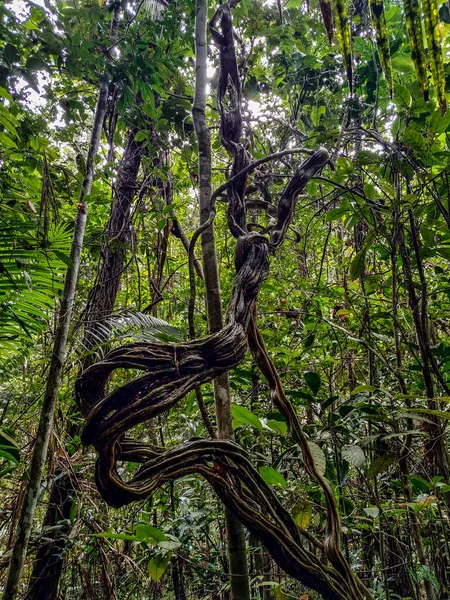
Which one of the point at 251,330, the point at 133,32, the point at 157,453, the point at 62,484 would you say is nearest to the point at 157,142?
the point at 133,32

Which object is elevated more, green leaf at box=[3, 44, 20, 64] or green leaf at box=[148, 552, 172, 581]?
green leaf at box=[3, 44, 20, 64]

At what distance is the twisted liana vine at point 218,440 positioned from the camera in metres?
0.60

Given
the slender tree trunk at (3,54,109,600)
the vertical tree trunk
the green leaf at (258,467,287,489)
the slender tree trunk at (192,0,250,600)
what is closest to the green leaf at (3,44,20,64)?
the slender tree trunk at (3,54,109,600)

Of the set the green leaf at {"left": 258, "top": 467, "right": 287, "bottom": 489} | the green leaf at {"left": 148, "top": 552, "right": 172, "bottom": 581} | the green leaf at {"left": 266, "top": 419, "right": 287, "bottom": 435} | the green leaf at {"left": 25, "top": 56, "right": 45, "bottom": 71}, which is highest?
the green leaf at {"left": 25, "top": 56, "right": 45, "bottom": 71}

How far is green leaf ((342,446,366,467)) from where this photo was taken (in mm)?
786

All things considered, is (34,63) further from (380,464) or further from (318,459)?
(380,464)

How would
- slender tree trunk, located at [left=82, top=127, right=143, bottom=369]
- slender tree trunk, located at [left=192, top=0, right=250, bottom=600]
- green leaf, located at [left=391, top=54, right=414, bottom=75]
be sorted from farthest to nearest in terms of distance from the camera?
1. slender tree trunk, located at [left=82, top=127, right=143, bottom=369]
2. green leaf, located at [left=391, top=54, right=414, bottom=75]
3. slender tree trunk, located at [left=192, top=0, right=250, bottom=600]

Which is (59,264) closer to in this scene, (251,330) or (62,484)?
(251,330)

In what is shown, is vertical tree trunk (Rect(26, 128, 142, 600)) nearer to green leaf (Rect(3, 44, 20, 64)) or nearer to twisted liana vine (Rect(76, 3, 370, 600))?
green leaf (Rect(3, 44, 20, 64))

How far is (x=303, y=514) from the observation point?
921 millimetres

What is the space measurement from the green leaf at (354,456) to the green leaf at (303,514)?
0.18 m

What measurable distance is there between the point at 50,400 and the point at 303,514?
2.16ft

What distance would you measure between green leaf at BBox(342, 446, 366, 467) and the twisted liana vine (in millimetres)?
97

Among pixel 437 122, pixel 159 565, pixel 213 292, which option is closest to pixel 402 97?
pixel 437 122
